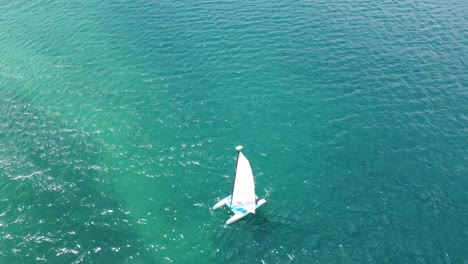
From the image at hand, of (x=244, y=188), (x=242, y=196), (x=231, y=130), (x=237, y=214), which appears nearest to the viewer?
(x=244, y=188)

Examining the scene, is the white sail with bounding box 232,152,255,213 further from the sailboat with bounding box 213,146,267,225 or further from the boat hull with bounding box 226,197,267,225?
the boat hull with bounding box 226,197,267,225

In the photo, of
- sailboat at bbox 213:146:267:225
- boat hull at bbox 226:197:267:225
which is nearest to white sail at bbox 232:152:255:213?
sailboat at bbox 213:146:267:225

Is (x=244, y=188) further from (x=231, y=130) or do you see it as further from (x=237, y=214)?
(x=231, y=130)

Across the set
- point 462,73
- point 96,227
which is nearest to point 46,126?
point 96,227

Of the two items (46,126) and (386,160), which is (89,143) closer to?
(46,126)

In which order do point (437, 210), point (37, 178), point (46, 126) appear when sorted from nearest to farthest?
1. point (437, 210)
2. point (37, 178)
3. point (46, 126)

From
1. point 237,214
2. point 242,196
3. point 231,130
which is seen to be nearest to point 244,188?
point 242,196
